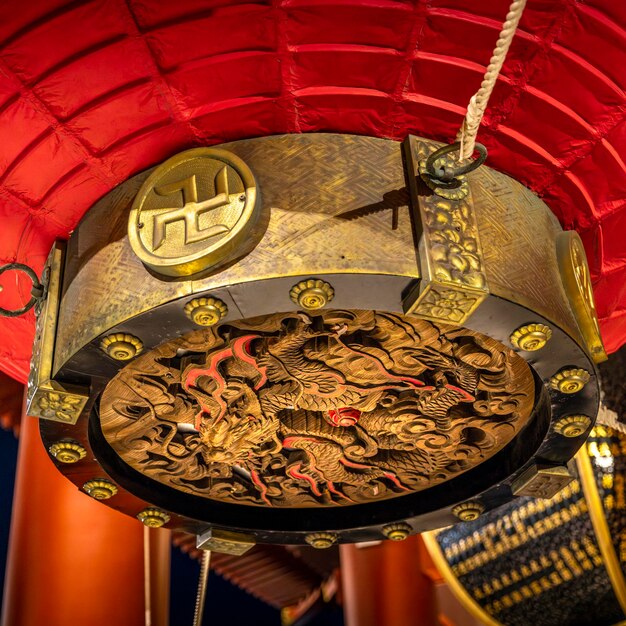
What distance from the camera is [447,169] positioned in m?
2.01

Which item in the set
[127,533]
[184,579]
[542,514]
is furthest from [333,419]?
[184,579]

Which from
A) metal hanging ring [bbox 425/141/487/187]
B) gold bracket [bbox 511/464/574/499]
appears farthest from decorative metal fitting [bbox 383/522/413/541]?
metal hanging ring [bbox 425/141/487/187]

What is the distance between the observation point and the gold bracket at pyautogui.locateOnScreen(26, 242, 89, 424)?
218 centimetres

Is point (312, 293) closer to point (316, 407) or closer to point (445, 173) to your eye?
point (445, 173)

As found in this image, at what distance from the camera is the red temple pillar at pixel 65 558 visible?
11.3 ft

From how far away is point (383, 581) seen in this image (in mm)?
5160

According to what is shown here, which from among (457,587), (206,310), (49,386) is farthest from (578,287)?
(457,587)

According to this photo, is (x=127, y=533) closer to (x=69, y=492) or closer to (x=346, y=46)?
(x=69, y=492)

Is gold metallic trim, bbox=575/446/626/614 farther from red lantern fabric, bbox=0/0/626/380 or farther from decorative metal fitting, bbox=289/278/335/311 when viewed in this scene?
decorative metal fitting, bbox=289/278/335/311

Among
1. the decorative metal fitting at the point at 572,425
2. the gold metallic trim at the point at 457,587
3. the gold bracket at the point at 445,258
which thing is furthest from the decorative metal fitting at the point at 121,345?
the gold metallic trim at the point at 457,587

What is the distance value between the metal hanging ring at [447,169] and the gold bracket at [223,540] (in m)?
1.56

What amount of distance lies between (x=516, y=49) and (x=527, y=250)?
1.75 feet

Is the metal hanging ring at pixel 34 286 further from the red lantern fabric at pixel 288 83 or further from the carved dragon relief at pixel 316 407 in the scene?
the carved dragon relief at pixel 316 407

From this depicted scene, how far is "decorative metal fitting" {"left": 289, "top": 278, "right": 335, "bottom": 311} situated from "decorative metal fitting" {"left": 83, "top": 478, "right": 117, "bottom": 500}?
1123 millimetres
